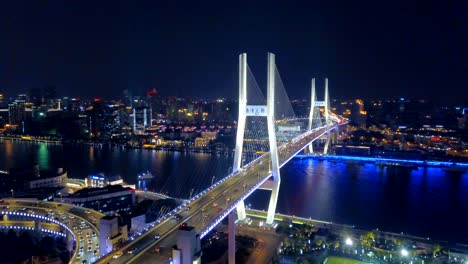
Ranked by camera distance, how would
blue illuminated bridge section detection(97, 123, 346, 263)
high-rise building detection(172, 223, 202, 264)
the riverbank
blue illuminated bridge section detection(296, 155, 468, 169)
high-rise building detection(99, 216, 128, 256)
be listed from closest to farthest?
high-rise building detection(172, 223, 202, 264) → blue illuminated bridge section detection(97, 123, 346, 263) → high-rise building detection(99, 216, 128, 256) → blue illuminated bridge section detection(296, 155, 468, 169) → the riverbank

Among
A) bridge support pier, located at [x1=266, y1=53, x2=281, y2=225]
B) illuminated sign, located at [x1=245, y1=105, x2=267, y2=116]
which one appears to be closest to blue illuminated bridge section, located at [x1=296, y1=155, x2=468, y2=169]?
bridge support pier, located at [x1=266, y1=53, x2=281, y2=225]

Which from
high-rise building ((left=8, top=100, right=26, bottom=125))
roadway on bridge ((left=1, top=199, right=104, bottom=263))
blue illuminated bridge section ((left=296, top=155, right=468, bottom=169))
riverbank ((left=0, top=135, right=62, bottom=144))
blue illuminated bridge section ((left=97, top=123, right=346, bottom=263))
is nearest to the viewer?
blue illuminated bridge section ((left=97, top=123, right=346, bottom=263))

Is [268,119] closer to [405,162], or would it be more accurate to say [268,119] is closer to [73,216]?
[73,216]

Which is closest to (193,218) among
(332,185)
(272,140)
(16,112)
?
(272,140)

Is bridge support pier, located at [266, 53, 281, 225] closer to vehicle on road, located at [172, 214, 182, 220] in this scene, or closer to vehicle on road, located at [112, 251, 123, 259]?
vehicle on road, located at [172, 214, 182, 220]

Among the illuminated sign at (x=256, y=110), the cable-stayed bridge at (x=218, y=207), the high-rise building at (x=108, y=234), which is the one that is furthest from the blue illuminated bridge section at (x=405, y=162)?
the high-rise building at (x=108, y=234)

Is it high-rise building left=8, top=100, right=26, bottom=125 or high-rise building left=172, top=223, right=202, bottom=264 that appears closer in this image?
high-rise building left=172, top=223, right=202, bottom=264

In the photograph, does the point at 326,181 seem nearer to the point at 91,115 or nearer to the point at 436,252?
the point at 436,252
